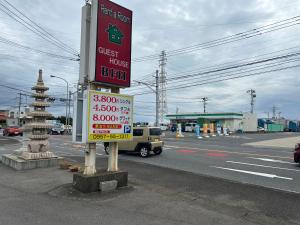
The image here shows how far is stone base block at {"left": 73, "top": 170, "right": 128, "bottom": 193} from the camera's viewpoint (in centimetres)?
693

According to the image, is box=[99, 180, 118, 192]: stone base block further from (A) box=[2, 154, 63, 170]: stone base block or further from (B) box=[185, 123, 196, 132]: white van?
(B) box=[185, 123, 196, 132]: white van

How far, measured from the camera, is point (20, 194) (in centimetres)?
699

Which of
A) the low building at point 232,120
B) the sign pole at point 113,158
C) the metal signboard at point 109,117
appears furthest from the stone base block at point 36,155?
the low building at point 232,120

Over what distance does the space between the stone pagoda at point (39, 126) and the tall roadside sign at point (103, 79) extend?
17.6 ft

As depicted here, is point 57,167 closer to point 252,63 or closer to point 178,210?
point 178,210

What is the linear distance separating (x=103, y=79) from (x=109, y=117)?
Result: 1094mm

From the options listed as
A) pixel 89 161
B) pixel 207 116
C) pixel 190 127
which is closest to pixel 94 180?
pixel 89 161

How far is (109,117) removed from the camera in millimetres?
7734

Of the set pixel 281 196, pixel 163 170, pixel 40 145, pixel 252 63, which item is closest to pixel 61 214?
pixel 281 196

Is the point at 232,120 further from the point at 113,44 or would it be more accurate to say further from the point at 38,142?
the point at 113,44

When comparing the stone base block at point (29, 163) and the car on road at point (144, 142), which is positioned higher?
the car on road at point (144, 142)

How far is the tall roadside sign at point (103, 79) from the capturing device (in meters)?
7.34

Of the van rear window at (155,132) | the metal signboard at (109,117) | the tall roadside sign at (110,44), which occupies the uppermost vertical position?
the tall roadside sign at (110,44)

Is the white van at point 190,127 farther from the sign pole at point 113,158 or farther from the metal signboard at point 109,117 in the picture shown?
the sign pole at point 113,158
